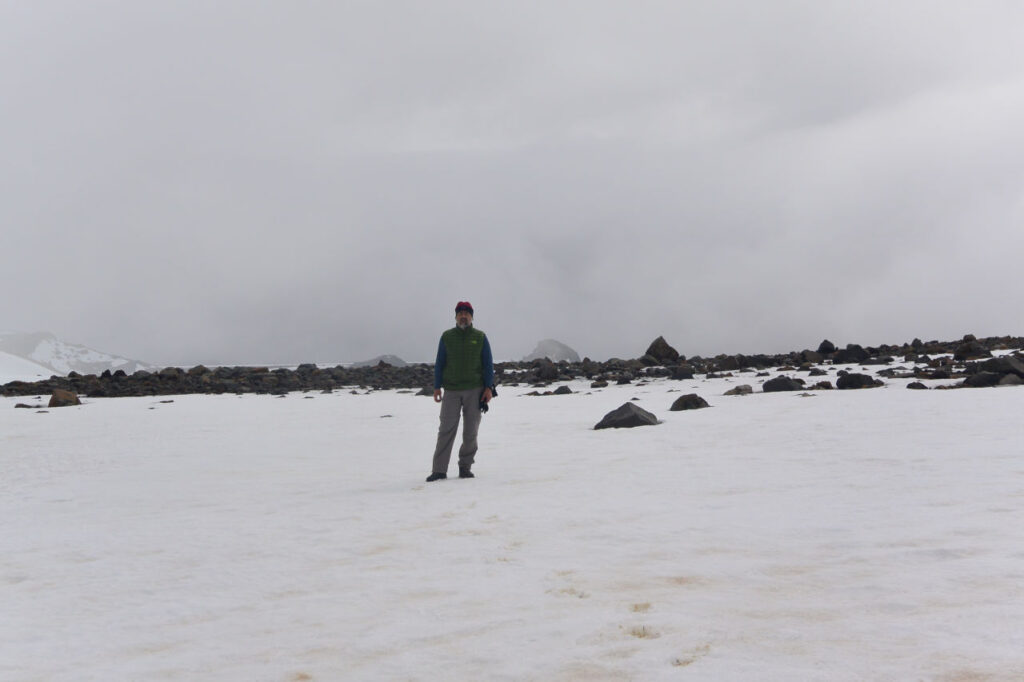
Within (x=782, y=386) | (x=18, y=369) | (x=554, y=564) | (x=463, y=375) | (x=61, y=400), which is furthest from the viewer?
(x=18, y=369)

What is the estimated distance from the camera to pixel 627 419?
13.7m

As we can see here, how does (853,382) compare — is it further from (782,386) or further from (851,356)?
(851,356)

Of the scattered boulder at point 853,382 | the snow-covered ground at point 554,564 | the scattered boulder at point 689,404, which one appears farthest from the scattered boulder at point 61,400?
the scattered boulder at point 853,382

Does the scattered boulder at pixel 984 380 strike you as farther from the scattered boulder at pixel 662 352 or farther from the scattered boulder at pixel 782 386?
the scattered boulder at pixel 662 352

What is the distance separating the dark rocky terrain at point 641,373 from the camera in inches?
930

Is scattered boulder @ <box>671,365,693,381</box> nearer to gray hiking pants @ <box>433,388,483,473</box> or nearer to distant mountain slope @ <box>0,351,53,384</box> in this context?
gray hiking pants @ <box>433,388,483,473</box>

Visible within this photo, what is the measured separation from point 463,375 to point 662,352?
3396 centimetres

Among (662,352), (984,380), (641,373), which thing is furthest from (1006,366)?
(662,352)

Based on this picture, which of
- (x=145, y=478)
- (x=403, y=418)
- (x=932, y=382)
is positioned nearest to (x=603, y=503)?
Answer: (x=145, y=478)

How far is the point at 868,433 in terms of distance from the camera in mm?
10305

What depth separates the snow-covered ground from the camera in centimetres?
320

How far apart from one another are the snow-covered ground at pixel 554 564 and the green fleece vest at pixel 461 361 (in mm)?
1539

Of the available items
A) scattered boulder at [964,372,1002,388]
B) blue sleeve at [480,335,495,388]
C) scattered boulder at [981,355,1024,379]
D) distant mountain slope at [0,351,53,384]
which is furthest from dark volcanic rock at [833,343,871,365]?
distant mountain slope at [0,351,53,384]

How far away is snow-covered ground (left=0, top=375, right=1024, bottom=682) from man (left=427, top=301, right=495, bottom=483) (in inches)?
42.8
